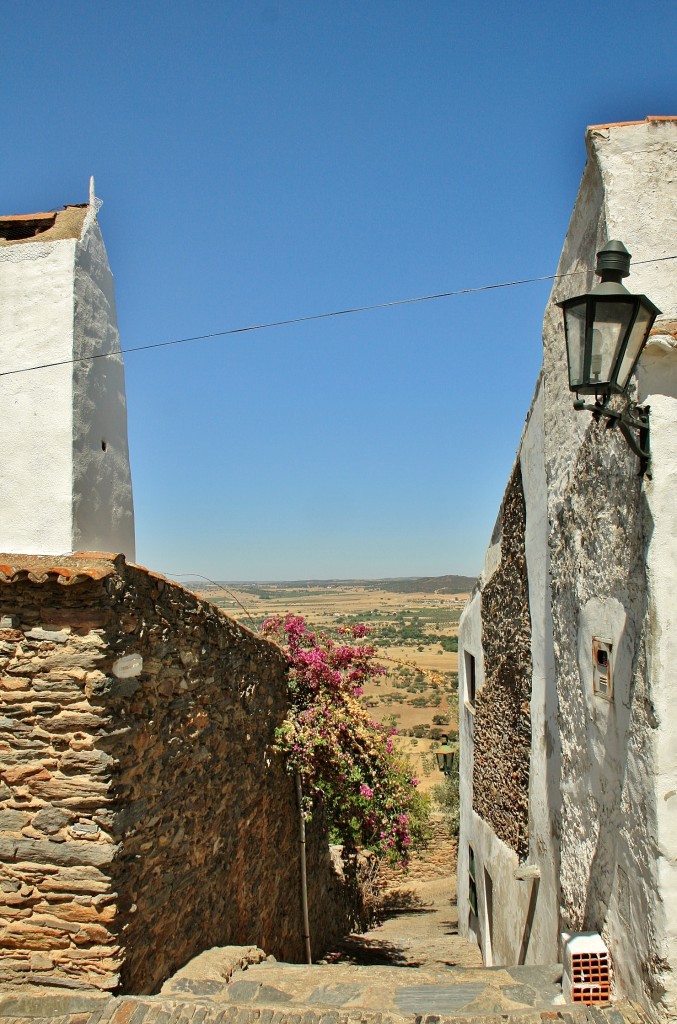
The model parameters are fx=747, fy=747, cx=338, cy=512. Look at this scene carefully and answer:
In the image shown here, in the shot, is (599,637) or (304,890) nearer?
(599,637)

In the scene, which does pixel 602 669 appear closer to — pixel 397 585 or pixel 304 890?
pixel 304 890

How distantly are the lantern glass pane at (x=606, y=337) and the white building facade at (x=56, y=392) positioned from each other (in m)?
3.58

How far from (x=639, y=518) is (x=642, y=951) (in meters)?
2.11

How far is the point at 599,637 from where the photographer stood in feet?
14.4

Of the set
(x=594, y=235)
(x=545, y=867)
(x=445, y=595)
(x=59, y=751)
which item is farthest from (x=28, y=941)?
(x=445, y=595)

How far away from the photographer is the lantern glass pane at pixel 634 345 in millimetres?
3254

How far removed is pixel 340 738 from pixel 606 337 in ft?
Answer: 18.2

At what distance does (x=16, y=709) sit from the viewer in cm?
433

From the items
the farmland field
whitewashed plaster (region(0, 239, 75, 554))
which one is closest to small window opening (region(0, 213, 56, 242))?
whitewashed plaster (region(0, 239, 75, 554))

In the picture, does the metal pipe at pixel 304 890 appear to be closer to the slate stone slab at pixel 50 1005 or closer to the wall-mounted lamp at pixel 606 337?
the slate stone slab at pixel 50 1005

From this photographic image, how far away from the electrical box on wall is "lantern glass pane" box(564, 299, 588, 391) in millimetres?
1663

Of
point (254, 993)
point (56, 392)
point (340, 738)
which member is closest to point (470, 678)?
point (340, 738)

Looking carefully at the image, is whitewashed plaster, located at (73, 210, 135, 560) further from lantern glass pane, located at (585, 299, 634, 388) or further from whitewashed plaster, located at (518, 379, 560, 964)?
lantern glass pane, located at (585, 299, 634, 388)

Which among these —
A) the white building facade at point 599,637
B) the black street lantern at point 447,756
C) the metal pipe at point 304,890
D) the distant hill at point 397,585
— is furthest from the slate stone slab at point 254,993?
the distant hill at point 397,585
